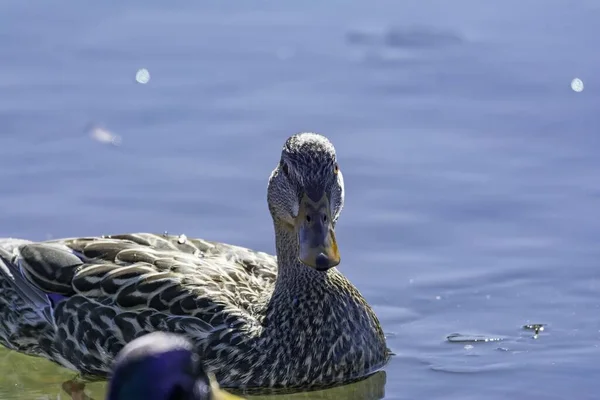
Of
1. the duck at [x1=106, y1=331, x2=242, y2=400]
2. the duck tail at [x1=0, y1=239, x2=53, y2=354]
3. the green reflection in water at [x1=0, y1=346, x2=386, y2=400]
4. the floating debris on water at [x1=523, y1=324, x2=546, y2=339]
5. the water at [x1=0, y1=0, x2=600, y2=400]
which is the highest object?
the water at [x1=0, y1=0, x2=600, y2=400]

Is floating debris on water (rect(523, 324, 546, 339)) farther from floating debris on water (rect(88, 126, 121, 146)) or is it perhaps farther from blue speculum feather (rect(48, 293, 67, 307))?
floating debris on water (rect(88, 126, 121, 146))

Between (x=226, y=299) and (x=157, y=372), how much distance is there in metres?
4.36

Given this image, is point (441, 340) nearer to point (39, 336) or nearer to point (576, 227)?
point (576, 227)

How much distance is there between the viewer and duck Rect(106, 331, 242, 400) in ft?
21.1

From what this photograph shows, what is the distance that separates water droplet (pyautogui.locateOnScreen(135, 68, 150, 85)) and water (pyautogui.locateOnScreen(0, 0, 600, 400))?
7cm

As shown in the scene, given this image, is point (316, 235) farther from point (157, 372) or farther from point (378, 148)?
point (157, 372)

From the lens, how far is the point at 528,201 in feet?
41.7

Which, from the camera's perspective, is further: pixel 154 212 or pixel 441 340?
pixel 154 212

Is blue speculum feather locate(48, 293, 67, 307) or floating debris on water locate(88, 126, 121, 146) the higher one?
floating debris on water locate(88, 126, 121, 146)

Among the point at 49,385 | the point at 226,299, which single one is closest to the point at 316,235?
the point at 226,299

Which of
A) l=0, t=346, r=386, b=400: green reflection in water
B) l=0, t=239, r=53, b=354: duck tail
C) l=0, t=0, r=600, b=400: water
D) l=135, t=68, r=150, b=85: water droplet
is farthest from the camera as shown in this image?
l=135, t=68, r=150, b=85: water droplet

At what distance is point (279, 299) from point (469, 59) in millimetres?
4625

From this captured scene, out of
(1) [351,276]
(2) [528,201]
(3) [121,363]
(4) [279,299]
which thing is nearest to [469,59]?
(2) [528,201]

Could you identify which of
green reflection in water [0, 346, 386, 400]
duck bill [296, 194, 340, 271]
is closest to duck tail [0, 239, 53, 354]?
green reflection in water [0, 346, 386, 400]
